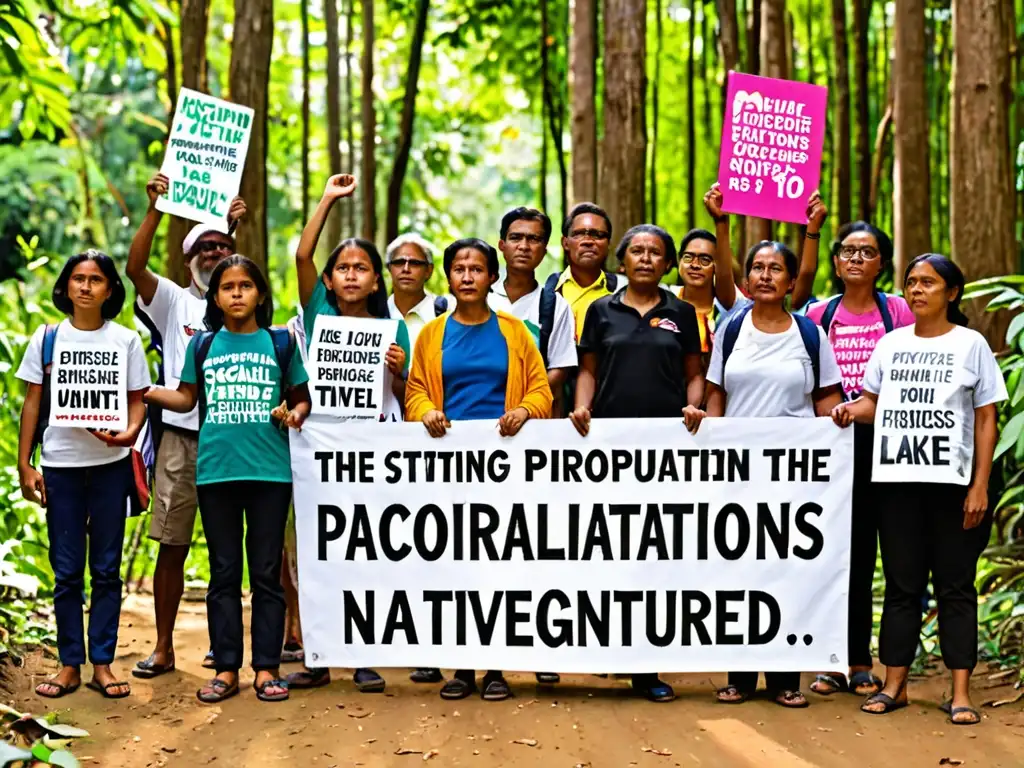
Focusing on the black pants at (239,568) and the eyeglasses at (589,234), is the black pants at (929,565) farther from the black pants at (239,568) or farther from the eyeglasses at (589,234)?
the black pants at (239,568)

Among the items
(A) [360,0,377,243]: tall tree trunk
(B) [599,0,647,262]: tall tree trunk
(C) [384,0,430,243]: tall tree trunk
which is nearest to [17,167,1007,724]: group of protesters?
(B) [599,0,647,262]: tall tree trunk

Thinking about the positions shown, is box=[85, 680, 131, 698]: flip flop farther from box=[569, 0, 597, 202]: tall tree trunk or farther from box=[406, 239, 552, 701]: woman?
box=[569, 0, 597, 202]: tall tree trunk

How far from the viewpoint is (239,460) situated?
19.8 feet

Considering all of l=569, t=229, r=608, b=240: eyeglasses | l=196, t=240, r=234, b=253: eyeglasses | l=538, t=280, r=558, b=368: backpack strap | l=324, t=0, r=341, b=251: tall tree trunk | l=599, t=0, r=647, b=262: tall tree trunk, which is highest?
l=324, t=0, r=341, b=251: tall tree trunk

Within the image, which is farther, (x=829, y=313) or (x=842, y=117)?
(x=842, y=117)

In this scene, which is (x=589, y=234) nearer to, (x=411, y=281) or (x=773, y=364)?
(x=411, y=281)

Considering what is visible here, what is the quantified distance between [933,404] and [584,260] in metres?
1.80

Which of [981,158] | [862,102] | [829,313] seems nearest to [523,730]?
[829,313]

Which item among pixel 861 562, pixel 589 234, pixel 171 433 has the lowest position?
pixel 861 562

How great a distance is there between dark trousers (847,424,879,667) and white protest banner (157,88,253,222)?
10.8 ft

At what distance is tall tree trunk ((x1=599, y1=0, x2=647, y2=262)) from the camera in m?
10.3

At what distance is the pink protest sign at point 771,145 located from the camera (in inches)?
280

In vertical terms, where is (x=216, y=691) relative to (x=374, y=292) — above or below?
below

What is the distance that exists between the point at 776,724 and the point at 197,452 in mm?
2850
